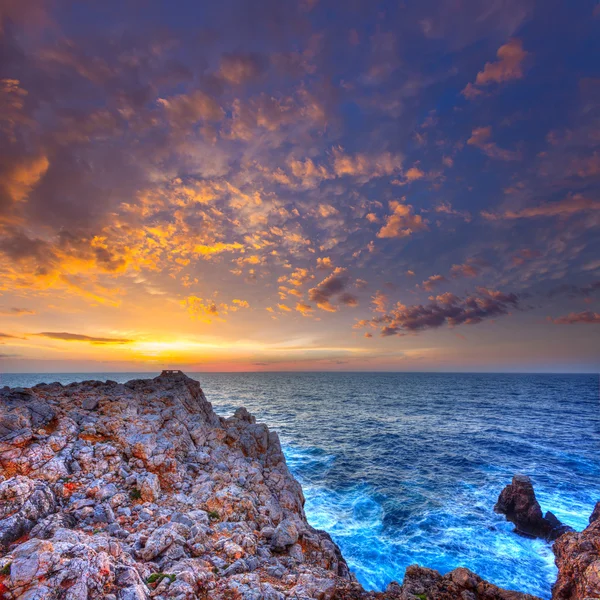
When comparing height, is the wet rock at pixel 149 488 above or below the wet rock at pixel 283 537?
above

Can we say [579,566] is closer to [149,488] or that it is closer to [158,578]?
[158,578]

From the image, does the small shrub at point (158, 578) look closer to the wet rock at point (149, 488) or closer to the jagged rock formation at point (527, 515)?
the wet rock at point (149, 488)

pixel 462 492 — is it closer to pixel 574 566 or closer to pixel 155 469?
pixel 574 566

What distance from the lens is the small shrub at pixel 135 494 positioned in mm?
15786

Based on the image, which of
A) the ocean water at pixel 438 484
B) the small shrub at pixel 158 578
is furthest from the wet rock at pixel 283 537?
the ocean water at pixel 438 484

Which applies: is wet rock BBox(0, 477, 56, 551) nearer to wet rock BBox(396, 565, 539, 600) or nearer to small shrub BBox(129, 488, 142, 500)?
small shrub BBox(129, 488, 142, 500)

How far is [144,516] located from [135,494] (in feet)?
6.42

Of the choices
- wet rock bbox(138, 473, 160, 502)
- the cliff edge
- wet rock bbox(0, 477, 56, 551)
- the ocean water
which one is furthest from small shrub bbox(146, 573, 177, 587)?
the ocean water

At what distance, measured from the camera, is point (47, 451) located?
15852 mm

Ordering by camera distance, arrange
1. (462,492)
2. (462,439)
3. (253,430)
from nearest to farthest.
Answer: (253,430) < (462,492) < (462,439)

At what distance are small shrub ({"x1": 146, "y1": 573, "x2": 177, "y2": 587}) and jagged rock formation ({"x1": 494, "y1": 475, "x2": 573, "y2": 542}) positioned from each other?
34.0 metres

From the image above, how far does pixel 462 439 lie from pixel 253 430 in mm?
49549

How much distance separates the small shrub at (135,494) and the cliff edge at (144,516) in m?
0.06

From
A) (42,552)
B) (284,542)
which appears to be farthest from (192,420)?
(42,552)
